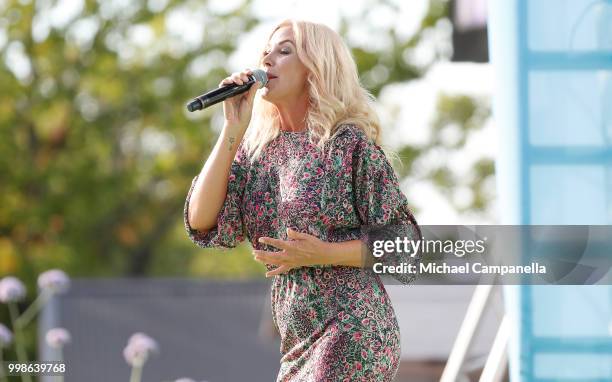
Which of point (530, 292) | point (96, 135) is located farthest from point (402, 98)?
point (530, 292)

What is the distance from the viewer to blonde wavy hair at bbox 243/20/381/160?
2.34 meters

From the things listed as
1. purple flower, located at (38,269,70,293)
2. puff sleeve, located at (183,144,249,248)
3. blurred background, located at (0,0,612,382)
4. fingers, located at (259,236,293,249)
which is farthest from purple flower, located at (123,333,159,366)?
blurred background, located at (0,0,612,382)

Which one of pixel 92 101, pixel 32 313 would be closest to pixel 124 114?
pixel 92 101

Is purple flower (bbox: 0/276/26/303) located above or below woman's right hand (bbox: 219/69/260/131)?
below

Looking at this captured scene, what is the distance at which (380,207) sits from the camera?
2.25 meters

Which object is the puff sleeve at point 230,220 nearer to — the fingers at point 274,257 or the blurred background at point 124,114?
the fingers at point 274,257

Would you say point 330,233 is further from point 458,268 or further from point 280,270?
point 458,268

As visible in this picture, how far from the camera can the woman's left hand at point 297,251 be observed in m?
2.19

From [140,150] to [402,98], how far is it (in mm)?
3612

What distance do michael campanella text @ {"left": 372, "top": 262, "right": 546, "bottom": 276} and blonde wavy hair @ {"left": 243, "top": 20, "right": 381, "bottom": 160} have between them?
0.28 m

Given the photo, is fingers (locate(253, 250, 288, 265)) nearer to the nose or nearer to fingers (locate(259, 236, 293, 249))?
fingers (locate(259, 236, 293, 249))

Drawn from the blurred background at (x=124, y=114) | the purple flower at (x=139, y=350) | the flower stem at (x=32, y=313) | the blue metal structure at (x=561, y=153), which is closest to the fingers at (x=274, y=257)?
the blue metal structure at (x=561, y=153)

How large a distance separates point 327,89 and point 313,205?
260mm

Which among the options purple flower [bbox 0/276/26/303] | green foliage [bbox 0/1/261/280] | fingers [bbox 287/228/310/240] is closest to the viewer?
fingers [bbox 287/228/310/240]
